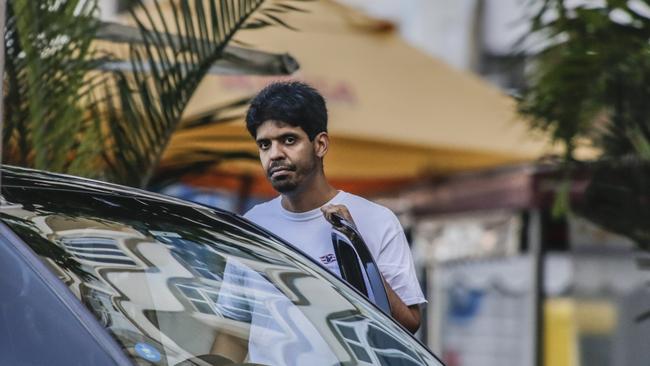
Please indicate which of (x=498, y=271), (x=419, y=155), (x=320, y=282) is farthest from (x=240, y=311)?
(x=498, y=271)

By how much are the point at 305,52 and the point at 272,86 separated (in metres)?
4.68

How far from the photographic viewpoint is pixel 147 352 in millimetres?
2926

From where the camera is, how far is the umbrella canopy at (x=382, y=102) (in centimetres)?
829

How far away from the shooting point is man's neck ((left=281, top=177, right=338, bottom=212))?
12.6 feet

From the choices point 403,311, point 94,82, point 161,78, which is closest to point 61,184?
point 403,311

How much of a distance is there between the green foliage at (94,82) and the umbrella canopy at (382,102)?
1.74 m

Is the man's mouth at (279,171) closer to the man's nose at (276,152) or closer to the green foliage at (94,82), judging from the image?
the man's nose at (276,152)

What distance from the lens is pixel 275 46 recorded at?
8281 millimetres

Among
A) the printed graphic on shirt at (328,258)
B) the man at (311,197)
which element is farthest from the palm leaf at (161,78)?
the printed graphic on shirt at (328,258)

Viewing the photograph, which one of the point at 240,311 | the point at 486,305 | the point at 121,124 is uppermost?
the point at 121,124

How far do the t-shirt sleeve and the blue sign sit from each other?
96 centimetres

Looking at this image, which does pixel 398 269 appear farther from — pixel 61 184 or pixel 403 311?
pixel 61 184

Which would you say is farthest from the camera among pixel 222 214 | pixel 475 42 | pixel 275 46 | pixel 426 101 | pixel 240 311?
pixel 475 42

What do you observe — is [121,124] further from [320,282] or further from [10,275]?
[10,275]
